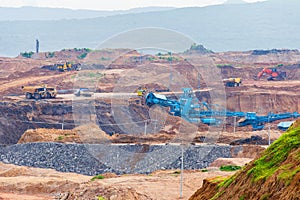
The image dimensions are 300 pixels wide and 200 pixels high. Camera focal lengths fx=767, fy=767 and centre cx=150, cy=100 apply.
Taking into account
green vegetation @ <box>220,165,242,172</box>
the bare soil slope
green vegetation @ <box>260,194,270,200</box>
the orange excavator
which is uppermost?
the orange excavator

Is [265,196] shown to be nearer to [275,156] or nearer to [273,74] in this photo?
[275,156]

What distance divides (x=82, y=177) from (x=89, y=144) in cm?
525

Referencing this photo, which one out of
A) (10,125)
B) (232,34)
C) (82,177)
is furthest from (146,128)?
(232,34)

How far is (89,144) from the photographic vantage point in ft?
107

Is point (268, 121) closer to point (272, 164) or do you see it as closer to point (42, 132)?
point (42, 132)

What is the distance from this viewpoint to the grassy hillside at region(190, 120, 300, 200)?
10859mm

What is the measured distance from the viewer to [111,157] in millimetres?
30250

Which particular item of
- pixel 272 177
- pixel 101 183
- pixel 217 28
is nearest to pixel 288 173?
pixel 272 177

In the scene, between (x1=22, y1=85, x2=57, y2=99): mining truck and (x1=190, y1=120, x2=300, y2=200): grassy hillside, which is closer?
(x1=190, y1=120, x2=300, y2=200): grassy hillside

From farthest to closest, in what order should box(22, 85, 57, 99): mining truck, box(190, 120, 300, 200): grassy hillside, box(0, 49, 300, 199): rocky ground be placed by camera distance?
box(22, 85, 57, 99): mining truck
box(0, 49, 300, 199): rocky ground
box(190, 120, 300, 200): grassy hillside

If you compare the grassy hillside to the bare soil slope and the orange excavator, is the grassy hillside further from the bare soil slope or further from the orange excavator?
the orange excavator

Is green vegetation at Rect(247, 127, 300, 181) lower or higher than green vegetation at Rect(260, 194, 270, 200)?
higher

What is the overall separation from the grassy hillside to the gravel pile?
1518 cm

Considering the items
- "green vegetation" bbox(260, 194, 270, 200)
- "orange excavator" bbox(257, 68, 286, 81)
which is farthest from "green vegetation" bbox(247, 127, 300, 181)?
"orange excavator" bbox(257, 68, 286, 81)
